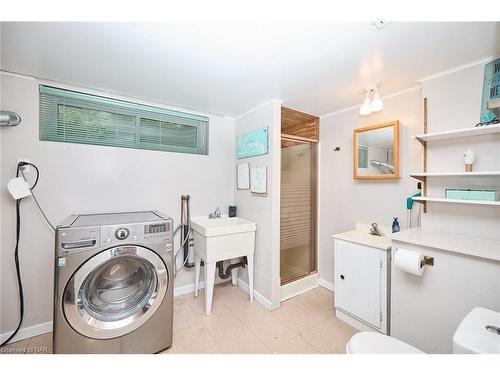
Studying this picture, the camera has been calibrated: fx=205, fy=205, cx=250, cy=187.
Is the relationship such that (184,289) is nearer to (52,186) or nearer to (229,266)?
(229,266)

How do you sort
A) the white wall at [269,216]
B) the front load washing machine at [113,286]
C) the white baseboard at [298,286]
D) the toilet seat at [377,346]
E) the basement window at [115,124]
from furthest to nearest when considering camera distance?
the white baseboard at [298,286] < the white wall at [269,216] < the basement window at [115,124] < the front load washing machine at [113,286] < the toilet seat at [377,346]

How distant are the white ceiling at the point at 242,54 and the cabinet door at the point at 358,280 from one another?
55.9 inches

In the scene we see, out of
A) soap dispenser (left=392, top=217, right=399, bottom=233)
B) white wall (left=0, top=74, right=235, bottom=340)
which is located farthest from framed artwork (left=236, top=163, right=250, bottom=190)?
soap dispenser (left=392, top=217, right=399, bottom=233)

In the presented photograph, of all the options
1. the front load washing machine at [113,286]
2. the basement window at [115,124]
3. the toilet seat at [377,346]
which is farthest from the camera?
the basement window at [115,124]

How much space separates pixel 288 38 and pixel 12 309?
2828mm

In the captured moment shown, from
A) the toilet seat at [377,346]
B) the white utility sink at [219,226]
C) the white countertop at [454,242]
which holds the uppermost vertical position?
the white countertop at [454,242]

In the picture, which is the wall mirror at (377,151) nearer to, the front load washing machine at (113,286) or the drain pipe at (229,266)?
the drain pipe at (229,266)

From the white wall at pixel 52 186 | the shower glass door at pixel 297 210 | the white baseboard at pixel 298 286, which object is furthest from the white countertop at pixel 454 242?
the white wall at pixel 52 186

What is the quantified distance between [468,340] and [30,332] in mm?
2851

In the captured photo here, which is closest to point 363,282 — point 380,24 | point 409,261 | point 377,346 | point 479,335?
point 409,261

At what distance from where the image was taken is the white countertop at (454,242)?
3.85ft

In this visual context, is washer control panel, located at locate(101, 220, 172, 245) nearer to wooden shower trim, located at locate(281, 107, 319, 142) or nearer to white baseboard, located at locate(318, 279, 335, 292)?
wooden shower trim, located at locate(281, 107, 319, 142)

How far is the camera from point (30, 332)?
65.6 inches

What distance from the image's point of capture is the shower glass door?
7.80ft
